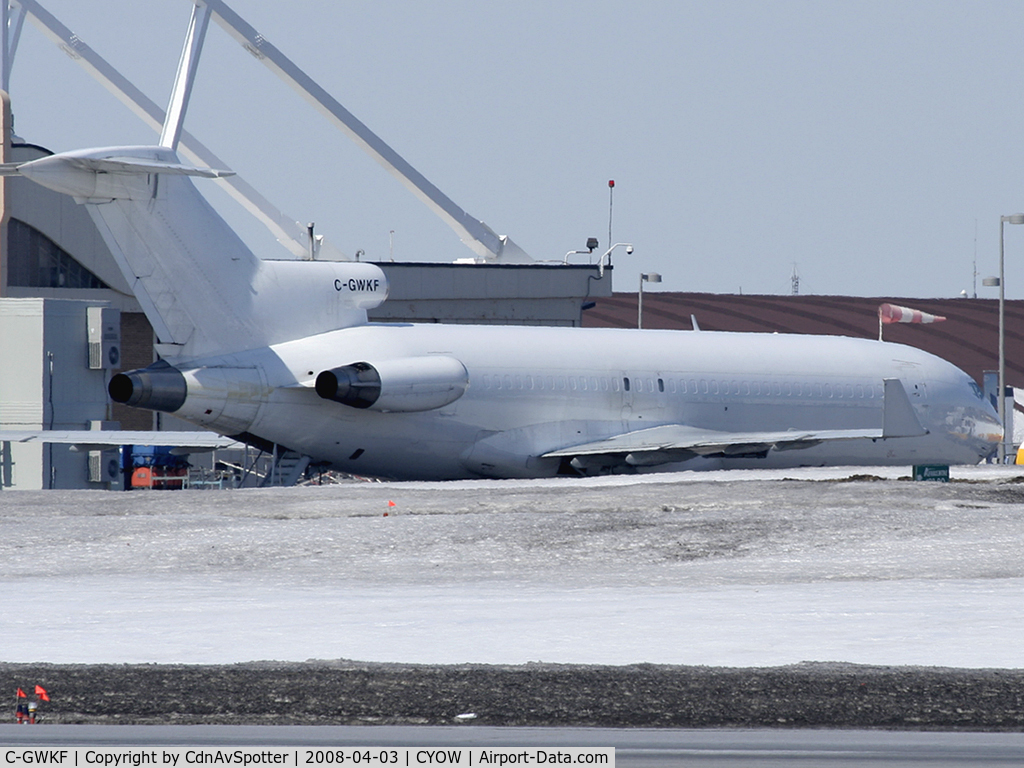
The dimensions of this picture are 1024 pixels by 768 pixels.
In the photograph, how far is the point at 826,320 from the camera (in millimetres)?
88562

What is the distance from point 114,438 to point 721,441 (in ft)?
47.9

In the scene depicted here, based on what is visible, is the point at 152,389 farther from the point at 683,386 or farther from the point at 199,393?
the point at 683,386

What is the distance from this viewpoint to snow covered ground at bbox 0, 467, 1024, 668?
13188 millimetres

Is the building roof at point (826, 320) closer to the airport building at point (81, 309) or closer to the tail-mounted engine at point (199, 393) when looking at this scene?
the airport building at point (81, 309)

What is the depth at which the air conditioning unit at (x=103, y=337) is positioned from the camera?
40.5 m

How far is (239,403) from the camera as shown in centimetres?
3097

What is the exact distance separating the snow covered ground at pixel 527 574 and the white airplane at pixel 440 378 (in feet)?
8.61

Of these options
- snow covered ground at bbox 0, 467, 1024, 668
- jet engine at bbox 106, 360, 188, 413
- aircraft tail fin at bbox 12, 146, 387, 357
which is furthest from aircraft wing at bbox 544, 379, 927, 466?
jet engine at bbox 106, 360, 188, 413

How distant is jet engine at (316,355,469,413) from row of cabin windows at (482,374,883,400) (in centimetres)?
116

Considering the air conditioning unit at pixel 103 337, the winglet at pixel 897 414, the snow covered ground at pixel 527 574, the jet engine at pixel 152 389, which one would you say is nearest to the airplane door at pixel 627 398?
the winglet at pixel 897 414

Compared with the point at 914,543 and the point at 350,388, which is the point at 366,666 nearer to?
the point at 914,543

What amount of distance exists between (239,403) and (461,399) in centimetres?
518

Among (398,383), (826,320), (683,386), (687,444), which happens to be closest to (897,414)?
(687,444)

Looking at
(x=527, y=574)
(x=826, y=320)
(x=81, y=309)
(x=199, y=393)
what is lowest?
(x=527, y=574)
